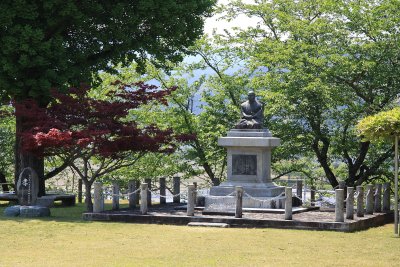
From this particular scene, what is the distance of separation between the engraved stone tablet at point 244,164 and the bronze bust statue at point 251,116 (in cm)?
106

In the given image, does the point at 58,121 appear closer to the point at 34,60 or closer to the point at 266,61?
the point at 34,60

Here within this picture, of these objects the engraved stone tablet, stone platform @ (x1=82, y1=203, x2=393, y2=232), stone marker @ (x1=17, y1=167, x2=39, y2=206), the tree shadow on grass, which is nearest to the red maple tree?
stone marker @ (x1=17, y1=167, x2=39, y2=206)

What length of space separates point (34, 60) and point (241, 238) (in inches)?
451

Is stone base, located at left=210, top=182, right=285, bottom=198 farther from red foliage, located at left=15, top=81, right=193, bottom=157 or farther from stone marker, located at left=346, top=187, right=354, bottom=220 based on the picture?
stone marker, located at left=346, top=187, right=354, bottom=220

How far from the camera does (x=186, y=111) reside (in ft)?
114

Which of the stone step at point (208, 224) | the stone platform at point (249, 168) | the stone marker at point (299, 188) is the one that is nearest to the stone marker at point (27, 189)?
the stone platform at point (249, 168)

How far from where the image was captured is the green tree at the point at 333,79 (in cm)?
2869

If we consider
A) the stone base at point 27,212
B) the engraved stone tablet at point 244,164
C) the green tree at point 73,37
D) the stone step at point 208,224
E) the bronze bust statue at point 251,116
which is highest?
the green tree at point 73,37

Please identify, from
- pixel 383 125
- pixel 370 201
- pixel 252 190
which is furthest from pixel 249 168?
pixel 383 125

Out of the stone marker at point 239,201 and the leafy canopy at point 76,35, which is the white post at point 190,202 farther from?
the leafy canopy at point 76,35

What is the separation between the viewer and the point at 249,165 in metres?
25.4

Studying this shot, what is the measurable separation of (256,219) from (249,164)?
13.3 ft

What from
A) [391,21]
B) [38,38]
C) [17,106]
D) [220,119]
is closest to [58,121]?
[17,106]

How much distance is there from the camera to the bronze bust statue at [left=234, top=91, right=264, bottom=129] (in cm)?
2575
